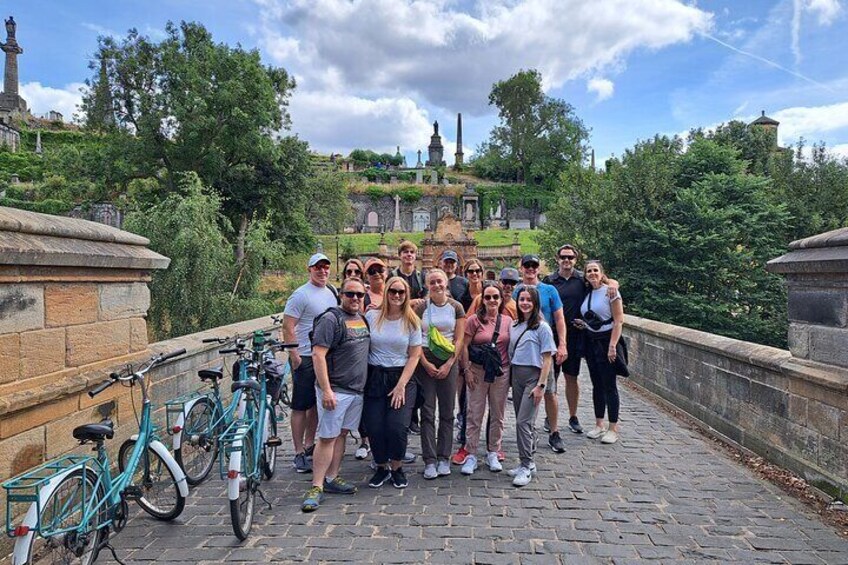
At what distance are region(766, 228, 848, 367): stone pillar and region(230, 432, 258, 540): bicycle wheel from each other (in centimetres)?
471

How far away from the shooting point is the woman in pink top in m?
5.37

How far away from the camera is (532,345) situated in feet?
17.3

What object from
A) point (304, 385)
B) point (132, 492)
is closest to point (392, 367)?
point (304, 385)

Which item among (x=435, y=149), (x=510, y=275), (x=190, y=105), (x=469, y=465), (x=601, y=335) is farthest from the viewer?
(x=435, y=149)

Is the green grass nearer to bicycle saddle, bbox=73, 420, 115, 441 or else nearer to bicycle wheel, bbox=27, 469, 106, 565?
bicycle saddle, bbox=73, 420, 115, 441

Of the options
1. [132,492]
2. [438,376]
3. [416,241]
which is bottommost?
[132,492]

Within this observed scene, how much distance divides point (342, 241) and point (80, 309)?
45090 millimetres

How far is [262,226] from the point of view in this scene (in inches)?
794

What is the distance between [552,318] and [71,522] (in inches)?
175

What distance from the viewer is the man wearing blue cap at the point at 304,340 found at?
5250 millimetres

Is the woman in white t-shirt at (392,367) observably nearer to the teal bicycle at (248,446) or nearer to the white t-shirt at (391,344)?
the white t-shirt at (391,344)

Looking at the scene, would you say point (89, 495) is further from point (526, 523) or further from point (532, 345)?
point (532, 345)

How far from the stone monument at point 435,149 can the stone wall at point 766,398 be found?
82587mm

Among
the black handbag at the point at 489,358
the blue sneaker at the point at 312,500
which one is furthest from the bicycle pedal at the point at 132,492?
the black handbag at the point at 489,358
